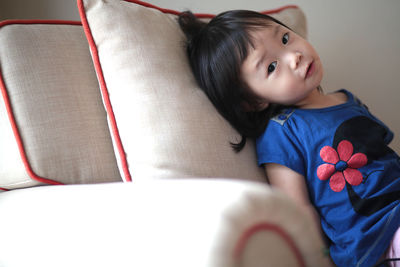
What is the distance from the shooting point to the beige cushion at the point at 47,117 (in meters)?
0.67

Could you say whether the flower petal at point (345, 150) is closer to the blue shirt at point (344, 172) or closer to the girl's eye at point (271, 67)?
the blue shirt at point (344, 172)

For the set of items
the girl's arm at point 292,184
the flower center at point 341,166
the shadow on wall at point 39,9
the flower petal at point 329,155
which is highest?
the shadow on wall at point 39,9

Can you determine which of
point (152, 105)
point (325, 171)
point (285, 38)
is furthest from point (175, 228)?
point (285, 38)

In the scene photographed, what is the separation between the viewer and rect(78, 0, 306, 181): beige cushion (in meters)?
0.67

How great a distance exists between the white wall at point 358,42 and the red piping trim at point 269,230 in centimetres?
109

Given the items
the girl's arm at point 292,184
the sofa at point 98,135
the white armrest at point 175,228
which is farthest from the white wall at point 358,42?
the white armrest at point 175,228

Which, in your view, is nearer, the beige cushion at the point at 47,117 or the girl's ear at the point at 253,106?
the beige cushion at the point at 47,117

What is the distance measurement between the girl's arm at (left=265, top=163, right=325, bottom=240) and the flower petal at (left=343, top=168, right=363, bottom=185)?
0.29 feet

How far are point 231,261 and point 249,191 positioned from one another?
2.7 inches

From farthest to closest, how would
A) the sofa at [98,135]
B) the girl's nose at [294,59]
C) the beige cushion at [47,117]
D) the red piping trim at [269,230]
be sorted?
the girl's nose at [294,59] → the beige cushion at [47,117] → the sofa at [98,135] → the red piping trim at [269,230]

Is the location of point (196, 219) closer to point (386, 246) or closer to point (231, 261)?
point (231, 261)

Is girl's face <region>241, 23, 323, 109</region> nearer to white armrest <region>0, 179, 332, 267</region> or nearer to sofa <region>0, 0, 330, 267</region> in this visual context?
sofa <region>0, 0, 330, 267</region>

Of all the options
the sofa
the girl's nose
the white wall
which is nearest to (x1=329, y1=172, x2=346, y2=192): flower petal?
the sofa

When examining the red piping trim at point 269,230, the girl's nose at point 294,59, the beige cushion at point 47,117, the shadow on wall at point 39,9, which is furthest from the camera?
the shadow on wall at point 39,9
